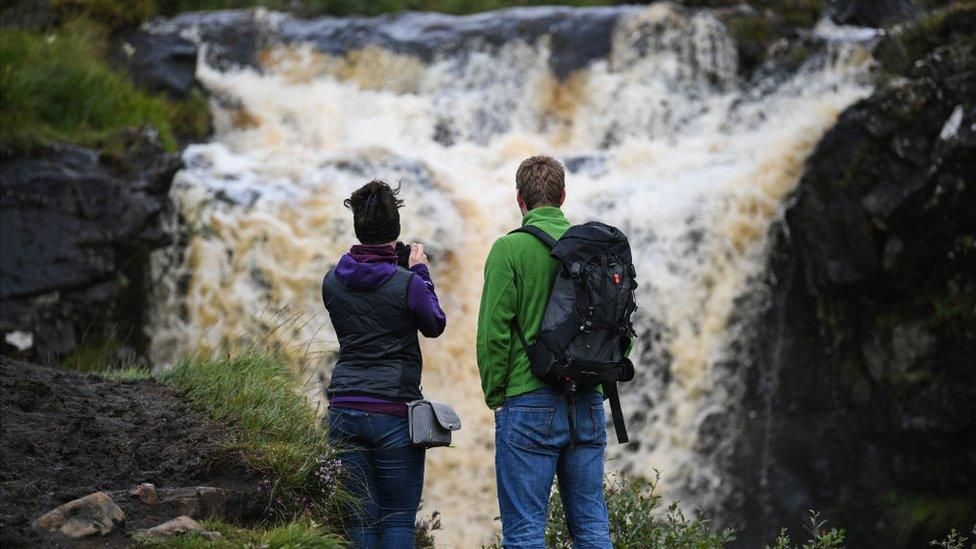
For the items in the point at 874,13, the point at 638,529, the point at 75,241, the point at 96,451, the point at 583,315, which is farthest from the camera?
the point at 874,13

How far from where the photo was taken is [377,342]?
15.0 feet

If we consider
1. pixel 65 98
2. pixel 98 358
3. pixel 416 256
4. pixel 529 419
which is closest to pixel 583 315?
pixel 529 419

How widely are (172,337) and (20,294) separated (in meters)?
1.59

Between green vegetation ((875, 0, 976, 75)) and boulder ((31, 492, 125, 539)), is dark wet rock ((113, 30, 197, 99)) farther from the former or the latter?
boulder ((31, 492, 125, 539))

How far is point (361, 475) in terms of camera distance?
15.4 feet

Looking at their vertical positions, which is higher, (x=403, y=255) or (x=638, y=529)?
(x=403, y=255)

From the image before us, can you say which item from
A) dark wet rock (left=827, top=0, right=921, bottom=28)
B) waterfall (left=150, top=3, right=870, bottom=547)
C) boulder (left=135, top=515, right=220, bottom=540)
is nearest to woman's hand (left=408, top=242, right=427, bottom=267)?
boulder (left=135, top=515, right=220, bottom=540)

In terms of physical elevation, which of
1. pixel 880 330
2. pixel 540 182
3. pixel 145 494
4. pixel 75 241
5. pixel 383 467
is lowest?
pixel 145 494

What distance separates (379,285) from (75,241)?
540 cm

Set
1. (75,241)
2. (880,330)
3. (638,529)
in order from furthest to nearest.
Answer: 1. (880,330)
2. (75,241)
3. (638,529)

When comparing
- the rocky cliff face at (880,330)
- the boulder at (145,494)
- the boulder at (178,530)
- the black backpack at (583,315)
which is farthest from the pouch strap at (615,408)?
the rocky cliff face at (880,330)

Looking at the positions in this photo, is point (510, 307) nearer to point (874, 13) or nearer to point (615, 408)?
point (615, 408)

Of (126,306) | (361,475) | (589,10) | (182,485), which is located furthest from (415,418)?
(589,10)

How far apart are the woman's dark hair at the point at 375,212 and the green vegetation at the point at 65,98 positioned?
5.73 metres
